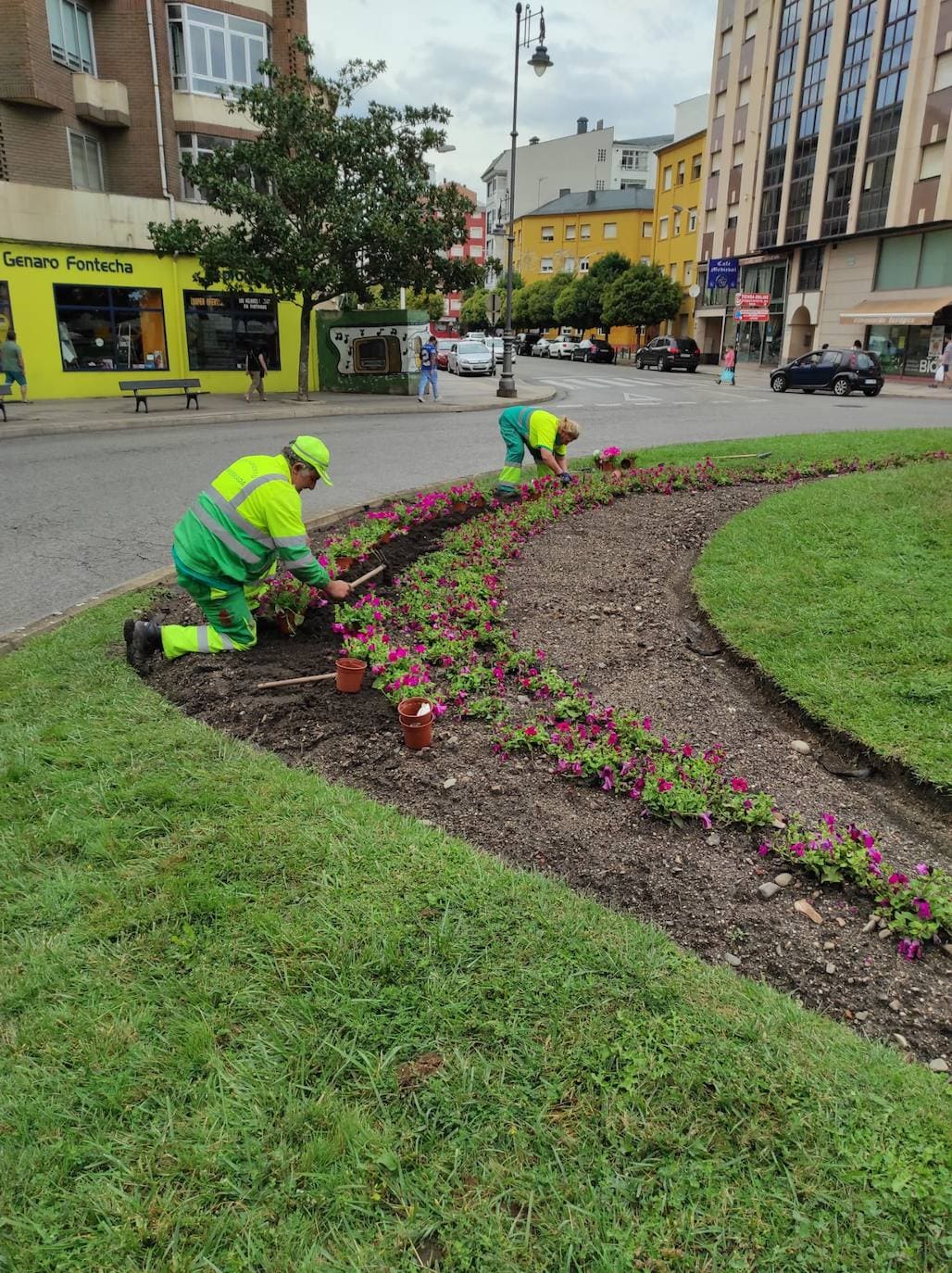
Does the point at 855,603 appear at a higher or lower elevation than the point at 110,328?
lower

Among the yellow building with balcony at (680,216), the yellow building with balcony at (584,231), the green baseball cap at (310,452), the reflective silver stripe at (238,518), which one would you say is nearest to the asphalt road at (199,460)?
the reflective silver stripe at (238,518)

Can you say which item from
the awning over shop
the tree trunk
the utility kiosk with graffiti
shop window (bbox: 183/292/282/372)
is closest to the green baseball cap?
the tree trunk

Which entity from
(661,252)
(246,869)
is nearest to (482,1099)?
(246,869)

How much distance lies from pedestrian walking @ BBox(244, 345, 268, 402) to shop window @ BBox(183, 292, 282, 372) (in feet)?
0.31

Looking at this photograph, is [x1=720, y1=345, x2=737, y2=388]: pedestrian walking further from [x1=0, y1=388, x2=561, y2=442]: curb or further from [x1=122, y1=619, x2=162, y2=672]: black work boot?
[x1=122, y1=619, x2=162, y2=672]: black work boot

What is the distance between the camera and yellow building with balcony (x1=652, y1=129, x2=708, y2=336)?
58.5 m

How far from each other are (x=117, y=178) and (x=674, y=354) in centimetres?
2716

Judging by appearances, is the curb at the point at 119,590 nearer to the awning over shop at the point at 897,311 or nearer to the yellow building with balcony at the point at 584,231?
the awning over shop at the point at 897,311

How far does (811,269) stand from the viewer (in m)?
43.5

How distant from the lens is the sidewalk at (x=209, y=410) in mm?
18172

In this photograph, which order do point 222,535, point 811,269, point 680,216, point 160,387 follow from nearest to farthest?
1. point 222,535
2. point 160,387
3. point 811,269
4. point 680,216

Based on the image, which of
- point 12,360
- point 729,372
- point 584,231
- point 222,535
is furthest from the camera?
point 584,231

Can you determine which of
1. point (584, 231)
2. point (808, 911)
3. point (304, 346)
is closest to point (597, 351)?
point (304, 346)

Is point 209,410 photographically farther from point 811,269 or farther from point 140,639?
point 811,269
